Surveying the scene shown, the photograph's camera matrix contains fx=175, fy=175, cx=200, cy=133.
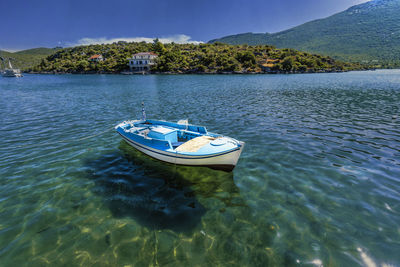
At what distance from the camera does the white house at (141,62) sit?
445ft

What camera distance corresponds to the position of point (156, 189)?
8.96 metres

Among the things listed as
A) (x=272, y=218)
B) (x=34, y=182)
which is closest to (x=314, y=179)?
(x=272, y=218)

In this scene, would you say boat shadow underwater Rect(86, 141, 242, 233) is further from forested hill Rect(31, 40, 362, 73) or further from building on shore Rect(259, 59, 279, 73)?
building on shore Rect(259, 59, 279, 73)

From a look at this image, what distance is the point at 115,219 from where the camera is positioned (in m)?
7.14

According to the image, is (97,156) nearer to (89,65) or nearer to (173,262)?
(173,262)

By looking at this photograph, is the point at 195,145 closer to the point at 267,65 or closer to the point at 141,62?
the point at 267,65

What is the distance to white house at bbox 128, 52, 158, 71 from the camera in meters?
136

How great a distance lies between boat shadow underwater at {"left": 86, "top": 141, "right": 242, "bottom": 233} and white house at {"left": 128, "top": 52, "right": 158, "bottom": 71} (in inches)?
5525

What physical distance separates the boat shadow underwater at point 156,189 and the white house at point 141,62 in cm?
14033

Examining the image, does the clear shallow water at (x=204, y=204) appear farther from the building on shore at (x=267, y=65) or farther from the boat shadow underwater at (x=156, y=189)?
the building on shore at (x=267, y=65)

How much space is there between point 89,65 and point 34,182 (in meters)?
169

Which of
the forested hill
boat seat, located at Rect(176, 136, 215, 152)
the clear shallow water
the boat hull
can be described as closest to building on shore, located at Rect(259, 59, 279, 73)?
the forested hill

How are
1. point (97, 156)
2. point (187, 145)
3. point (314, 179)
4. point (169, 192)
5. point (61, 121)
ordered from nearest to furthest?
point (169, 192), point (314, 179), point (187, 145), point (97, 156), point (61, 121)

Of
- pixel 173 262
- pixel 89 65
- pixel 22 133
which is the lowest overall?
pixel 173 262
